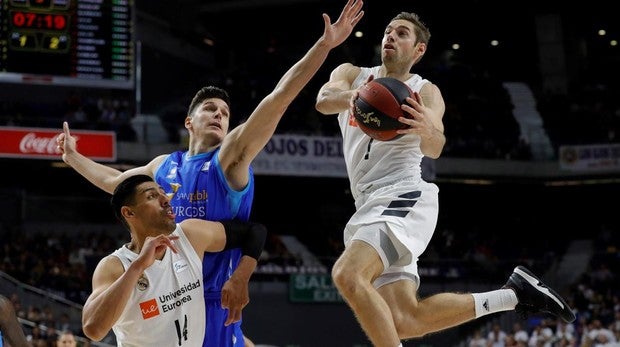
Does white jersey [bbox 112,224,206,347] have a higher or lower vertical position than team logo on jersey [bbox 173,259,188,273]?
lower

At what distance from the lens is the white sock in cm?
671

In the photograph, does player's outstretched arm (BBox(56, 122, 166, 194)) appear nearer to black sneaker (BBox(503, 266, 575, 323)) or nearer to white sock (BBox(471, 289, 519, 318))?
white sock (BBox(471, 289, 519, 318))

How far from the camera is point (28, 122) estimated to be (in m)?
22.2

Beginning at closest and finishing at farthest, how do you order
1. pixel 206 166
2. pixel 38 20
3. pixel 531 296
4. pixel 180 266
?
pixel 180 266 → pixel 206 166 → pixel 531 296 → pixel 38 20

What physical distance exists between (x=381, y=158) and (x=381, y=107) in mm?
662

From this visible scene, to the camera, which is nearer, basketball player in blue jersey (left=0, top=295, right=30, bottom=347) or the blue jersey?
the blue jersey

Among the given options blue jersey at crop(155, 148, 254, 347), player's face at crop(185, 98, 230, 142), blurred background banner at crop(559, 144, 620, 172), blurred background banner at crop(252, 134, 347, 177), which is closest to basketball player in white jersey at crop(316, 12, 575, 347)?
blue jersey at crop(155, 148, 254, 347)

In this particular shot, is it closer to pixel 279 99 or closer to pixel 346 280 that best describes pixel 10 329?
pixel 346 280

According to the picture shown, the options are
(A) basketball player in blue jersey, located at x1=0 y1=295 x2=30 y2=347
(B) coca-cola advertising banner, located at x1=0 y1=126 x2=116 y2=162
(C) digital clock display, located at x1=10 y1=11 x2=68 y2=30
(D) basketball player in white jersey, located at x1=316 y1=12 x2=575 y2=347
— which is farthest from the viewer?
(B) coca-cola advertising banner, located at x1=0 y1=126 x2=116 y2=162

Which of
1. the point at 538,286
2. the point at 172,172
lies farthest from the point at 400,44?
the point at 538,286

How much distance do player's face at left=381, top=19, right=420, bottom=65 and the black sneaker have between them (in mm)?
1726

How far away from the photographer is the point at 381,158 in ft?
21.8

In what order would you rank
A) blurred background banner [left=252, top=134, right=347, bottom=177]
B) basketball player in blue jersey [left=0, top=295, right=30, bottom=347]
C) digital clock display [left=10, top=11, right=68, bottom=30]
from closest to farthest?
basketball player in blue jersey [left=0, top=295, right=30, bottom=347] → digital clock display [left=10, top=11, right=68, bottom=30] → blurred background banner [left=252, top=134, right=347, bottom=177]

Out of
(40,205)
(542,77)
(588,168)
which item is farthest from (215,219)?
(542,77)
